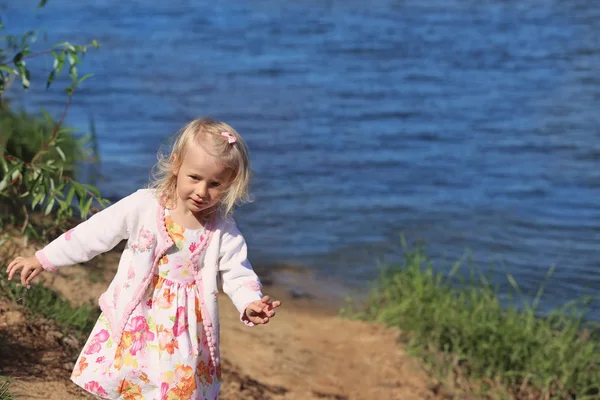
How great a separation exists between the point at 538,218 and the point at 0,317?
481cm

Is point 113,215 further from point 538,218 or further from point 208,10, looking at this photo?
point 208,10

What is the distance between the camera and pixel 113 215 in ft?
11.7

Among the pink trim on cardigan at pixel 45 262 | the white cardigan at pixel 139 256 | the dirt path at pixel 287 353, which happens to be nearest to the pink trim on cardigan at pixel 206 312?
the white cardigan at pixel 139 256

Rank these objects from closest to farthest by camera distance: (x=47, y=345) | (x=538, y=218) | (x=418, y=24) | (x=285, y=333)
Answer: (x=47, y=345) < (x=285, y=333) < (x=538, y=218) < (x=418, y=24)

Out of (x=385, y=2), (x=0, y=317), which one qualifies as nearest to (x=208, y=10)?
(x=385, y=2)

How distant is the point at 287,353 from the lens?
565cm

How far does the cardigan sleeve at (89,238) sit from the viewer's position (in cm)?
355

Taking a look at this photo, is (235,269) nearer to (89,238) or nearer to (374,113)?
(89,238)

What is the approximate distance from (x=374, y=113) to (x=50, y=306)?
627cm

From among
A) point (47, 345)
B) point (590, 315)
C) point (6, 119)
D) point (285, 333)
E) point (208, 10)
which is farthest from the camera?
point (208, 10)

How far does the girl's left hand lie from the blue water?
7.73 ft

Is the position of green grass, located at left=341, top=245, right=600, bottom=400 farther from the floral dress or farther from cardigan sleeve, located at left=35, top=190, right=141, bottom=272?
cardigan sleeve, located at left=35, top=190, right=141, bottom=272

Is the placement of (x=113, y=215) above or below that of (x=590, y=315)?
above

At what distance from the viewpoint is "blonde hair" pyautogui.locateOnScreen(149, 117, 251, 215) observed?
3496mm
